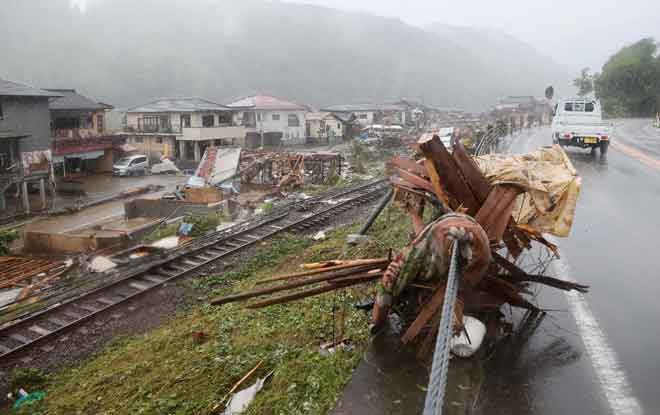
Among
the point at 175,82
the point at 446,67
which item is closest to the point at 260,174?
the point at 175,82

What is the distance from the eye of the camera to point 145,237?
19969 mm

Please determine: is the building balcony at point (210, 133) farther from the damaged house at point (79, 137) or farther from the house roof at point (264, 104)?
the house roof at point (264, 104)

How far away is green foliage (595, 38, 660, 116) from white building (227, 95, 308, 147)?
136 feet

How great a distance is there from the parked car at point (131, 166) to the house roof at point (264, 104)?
18991mm

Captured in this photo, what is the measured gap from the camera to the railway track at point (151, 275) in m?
10.6

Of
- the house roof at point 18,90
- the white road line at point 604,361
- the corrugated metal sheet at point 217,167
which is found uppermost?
the house roof at point 18,90

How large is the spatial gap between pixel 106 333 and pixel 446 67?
517 feet

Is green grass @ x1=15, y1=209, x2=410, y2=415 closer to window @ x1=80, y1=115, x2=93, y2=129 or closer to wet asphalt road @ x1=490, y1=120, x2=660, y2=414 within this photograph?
wet asphalt road @ x1=490, y1=120, x2=660, y2=414

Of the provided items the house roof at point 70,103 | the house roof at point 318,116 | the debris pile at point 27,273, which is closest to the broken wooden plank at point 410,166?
the debris pile at point 27,273

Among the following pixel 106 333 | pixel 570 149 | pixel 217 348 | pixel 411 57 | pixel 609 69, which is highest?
pixel 411 57

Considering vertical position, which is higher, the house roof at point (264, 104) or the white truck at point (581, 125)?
the house roof at point (264, 104)

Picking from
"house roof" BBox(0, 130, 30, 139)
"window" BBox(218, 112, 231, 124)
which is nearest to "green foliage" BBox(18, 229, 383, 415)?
"house roof" BBox(0, 130, 30, 139)

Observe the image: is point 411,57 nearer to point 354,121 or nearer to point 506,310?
point 354,121

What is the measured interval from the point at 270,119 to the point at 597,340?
188 feet
